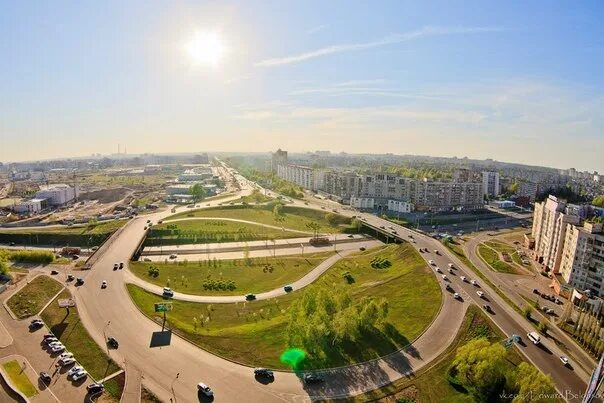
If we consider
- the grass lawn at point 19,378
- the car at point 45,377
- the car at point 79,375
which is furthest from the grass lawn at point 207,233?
the car at point 79,375

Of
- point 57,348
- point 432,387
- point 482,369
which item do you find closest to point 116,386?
point 57,348

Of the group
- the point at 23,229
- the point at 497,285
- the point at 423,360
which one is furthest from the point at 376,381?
the point at 23,229

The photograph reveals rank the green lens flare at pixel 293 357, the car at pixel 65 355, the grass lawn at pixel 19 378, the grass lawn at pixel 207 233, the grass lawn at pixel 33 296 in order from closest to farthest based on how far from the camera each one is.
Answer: the grass lawn at pixel 19 378, the car at pixel 65 355, the green lens flare at pixel 293 357, the grass lawn at pixel 33 296, the grass lawn at pixel 207 233

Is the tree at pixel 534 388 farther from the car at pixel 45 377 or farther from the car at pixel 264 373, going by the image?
the car at pixel 45 377

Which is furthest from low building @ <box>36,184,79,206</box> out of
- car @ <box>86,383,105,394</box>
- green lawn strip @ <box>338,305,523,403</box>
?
green lawn strip @ <box>338,305,523,403</box>

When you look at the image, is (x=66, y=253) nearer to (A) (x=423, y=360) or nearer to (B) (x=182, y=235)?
(B) (x=182, y=235)
